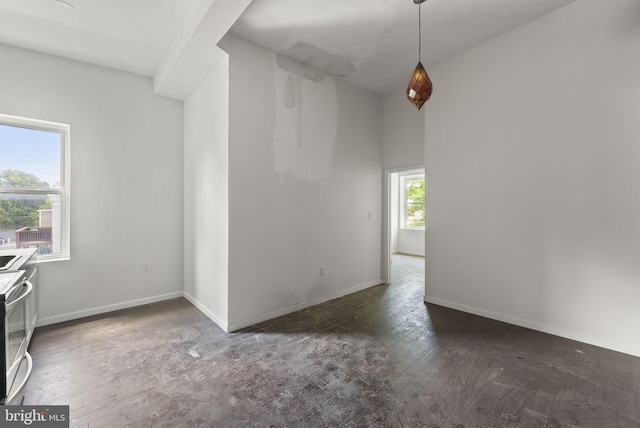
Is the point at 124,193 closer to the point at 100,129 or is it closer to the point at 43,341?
the point at 100,129

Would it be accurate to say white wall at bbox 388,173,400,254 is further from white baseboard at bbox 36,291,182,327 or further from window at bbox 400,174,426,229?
white baseboard at bbox 36,291,182,327

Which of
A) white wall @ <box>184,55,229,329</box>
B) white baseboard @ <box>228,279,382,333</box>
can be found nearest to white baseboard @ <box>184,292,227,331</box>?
white wall @ <box>184,55,229,329</box>

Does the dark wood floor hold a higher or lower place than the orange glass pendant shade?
lower

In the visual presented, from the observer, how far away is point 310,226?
388cm

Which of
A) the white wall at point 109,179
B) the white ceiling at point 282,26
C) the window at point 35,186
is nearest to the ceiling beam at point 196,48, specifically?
the white ceiling at point 282,26

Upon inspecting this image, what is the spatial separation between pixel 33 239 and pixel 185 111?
8.19 ft

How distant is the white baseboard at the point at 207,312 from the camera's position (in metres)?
3.20

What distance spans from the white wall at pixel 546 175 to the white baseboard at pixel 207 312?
2.89m

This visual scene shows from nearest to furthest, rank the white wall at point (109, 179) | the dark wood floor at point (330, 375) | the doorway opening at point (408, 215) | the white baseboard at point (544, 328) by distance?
the dark wood floor at point (330, 375) < the white baseboard at point (544, 328) < the white wall at point (109, 179) < the doorway opening at point (408, 215)

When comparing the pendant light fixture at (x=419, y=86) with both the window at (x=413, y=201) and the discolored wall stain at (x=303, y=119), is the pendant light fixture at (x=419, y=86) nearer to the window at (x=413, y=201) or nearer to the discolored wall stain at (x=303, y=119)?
the discolored wall stain at (x=303, y=119)

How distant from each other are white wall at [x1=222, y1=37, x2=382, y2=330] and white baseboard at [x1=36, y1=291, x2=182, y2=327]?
1.69 meters

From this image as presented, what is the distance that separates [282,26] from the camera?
9.77ft

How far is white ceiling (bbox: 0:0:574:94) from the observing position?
269cm

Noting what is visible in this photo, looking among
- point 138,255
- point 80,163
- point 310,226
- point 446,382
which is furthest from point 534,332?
point 80,163
